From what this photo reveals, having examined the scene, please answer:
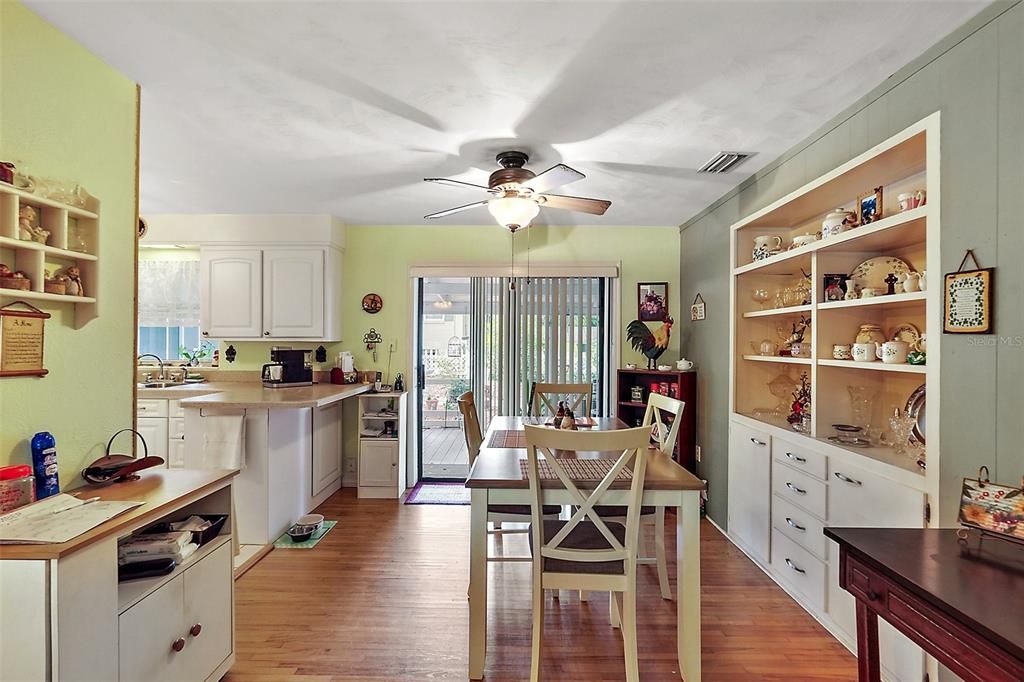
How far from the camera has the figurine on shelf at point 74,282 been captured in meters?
1.73

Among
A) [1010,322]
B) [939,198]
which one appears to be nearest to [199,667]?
[1010,322]

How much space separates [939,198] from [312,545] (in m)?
3.72

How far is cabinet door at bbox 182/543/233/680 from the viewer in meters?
1.70

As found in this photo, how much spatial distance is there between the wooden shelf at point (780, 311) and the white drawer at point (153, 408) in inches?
173

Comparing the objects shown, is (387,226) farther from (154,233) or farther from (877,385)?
(877,385)

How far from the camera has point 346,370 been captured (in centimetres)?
447

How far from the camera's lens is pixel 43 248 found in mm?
1583

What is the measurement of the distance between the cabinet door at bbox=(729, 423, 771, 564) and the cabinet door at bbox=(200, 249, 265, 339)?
3983 mm

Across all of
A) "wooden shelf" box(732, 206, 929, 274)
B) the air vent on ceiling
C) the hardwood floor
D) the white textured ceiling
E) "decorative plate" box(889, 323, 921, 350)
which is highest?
the white textured ceiling

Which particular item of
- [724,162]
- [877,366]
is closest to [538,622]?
[877,366]

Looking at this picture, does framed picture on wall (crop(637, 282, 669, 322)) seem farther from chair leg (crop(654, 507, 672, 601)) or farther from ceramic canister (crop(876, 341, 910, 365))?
ceramic canister (crop(876, 341, 910, 365))

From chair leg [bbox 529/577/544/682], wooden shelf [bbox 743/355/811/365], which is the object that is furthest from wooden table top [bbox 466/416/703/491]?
wooden shelf [bbox 743/355/811/365]

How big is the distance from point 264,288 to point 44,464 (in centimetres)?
292

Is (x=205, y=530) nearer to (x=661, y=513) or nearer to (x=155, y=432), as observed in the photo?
(x=661, y=513)
